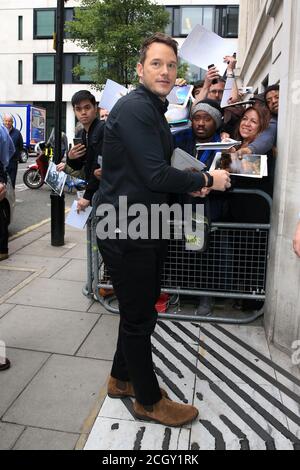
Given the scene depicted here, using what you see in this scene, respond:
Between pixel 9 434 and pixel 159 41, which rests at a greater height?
pixel 159 41

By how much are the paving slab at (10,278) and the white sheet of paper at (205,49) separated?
294cm

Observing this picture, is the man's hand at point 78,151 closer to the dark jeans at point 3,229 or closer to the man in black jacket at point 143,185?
the dark jeans at point 3,229

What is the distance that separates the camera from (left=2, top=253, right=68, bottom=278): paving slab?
557 cm

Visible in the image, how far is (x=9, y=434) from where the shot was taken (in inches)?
99.5

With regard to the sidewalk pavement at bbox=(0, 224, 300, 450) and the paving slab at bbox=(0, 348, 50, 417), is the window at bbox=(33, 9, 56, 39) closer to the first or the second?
the sidewalk pavement at bbox=(0, 224, 300, 450)

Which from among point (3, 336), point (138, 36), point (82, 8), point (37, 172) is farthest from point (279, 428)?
point (82, 8)

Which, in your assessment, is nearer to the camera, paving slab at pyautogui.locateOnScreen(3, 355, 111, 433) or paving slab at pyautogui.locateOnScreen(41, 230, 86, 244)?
paving slab at pyautogui.locateOnScreen(3, 355, 111, 433)

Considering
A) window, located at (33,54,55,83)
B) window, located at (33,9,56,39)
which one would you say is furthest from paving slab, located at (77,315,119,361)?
window, located at (33,9,56,39)

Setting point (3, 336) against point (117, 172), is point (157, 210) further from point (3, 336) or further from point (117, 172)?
point (3, 336)

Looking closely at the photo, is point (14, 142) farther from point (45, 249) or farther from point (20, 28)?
point (20, 28)

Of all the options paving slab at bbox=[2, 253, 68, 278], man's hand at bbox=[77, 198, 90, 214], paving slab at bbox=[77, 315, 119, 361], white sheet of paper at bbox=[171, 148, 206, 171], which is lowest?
paving slab at bbox=[77, 315, 119, 361]

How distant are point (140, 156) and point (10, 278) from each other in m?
3.45

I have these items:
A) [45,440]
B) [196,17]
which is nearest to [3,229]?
[45,440]

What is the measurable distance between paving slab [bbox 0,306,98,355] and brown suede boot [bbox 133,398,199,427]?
1.00 metres
